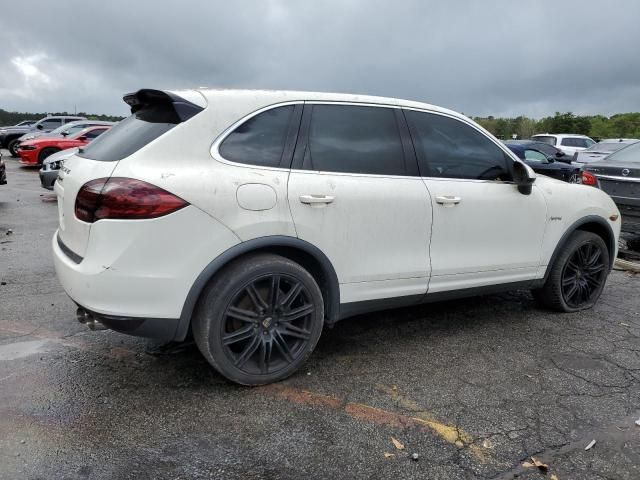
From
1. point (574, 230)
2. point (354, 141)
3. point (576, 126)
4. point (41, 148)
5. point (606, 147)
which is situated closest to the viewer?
point (354, 141)

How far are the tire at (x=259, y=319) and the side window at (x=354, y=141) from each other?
28.0 inches

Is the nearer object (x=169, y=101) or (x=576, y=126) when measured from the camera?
(x=169, y=101)

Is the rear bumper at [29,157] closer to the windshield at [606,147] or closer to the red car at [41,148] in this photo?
the red car at [41,148]

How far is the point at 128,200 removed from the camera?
2783mm

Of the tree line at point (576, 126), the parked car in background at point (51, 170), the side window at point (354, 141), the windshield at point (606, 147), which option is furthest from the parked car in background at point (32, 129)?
the tree line at point (576, 126)

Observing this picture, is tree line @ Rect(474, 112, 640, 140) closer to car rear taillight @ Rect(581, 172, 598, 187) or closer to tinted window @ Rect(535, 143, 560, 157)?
tinted window @ Rect(535, 143, 560, 157)

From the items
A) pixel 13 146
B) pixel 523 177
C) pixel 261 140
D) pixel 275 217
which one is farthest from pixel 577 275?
pixel 13 146

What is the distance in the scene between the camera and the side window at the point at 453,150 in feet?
12.6

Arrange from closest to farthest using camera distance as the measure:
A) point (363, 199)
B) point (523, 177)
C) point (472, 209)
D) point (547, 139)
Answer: point (363, 199) < point (472, 209) < point (523, 177) < point (547, 139)

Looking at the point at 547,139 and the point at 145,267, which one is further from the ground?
the point at 547,139

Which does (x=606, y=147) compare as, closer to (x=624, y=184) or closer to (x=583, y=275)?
(x=624, y=184)

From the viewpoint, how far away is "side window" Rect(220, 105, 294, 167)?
3139mm

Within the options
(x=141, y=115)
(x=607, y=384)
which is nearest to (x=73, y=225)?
(x=141, y=115)

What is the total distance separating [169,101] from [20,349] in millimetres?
2074
